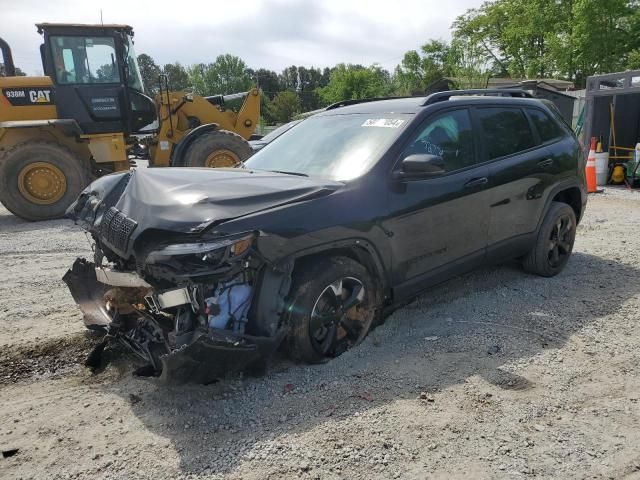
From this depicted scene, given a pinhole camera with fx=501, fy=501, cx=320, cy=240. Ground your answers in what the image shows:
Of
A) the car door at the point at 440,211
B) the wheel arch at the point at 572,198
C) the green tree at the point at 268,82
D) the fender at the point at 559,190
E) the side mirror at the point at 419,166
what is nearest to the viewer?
the side mirror at the point at 419,166

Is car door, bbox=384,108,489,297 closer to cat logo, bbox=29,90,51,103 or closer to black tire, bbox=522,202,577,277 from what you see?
black tire, bbox=522,202,577,277

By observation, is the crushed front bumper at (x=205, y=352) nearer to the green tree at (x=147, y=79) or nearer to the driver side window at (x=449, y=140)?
the driver side window at (x=449, y=140)

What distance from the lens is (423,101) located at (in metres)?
4.12

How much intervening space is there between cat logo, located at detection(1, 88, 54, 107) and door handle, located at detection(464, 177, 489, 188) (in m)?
8.66

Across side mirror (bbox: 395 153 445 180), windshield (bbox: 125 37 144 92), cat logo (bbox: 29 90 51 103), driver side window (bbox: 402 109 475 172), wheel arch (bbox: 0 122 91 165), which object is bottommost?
side mirror (bbox: 395 153 445 180)

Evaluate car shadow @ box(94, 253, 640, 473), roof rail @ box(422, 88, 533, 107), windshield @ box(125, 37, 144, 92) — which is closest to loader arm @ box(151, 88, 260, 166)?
windshield @ box(125, 37, 144, 92)

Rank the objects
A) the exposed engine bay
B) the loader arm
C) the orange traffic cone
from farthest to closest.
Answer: the orange traffic cone → the loader arm → the exposed engine bay

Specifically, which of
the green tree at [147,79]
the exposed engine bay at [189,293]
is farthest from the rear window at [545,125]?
the green tree at [147,79]

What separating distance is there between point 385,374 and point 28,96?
933cm

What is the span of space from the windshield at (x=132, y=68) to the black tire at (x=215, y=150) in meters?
1.96

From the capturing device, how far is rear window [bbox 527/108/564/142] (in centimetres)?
500

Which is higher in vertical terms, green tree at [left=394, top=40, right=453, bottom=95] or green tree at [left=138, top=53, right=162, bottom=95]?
green tree at [left=394, top=40, right=453, bottom=95]

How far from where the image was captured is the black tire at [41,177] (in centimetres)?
900

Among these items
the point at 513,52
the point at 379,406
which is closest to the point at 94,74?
the point at 379,406
